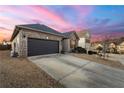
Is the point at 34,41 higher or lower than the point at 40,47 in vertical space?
higher

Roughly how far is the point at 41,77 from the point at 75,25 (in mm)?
6324

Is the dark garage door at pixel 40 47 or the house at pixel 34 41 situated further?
the dark garage door at pixel 40 47

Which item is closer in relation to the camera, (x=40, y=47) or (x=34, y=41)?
(x=34, y=41)

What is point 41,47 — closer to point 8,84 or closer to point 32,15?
point 32,15

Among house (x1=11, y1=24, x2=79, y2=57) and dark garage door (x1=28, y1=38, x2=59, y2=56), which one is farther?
dark garage door (x1=28, y1=38, x2=59, y2=56)

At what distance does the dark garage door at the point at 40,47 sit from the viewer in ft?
33.0

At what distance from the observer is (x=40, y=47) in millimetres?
10836

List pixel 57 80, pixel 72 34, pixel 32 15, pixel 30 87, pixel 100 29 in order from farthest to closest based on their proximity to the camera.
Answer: pixel 72 34
pixel 100 29
pixel 32 15
pixel 57 80
pixel 30 87

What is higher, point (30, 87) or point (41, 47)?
point (41, 47)

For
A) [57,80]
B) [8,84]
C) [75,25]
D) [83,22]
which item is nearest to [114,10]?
[83,22]

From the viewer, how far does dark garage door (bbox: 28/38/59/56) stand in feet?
33.0
